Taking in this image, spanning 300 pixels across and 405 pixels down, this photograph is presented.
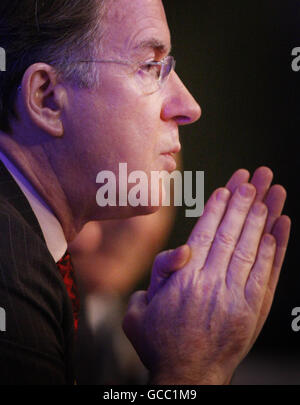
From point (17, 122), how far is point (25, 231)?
0.31m

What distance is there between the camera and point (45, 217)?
1.16m

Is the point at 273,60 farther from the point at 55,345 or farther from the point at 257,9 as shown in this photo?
the point at 55,345

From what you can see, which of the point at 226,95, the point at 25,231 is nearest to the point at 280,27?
the point at 226,95

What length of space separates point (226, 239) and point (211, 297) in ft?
0.44

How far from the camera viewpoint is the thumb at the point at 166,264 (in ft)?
3.72

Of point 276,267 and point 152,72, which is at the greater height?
point 152,72

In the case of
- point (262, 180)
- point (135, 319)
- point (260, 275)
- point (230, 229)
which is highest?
point (262, 180)

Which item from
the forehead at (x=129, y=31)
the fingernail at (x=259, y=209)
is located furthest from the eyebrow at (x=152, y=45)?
the fingernail at (x=259, y=209)

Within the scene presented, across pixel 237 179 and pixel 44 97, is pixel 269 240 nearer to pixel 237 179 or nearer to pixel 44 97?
pixel 237 179

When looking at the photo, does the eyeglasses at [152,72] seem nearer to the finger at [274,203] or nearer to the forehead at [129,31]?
the forehead at [129,31]

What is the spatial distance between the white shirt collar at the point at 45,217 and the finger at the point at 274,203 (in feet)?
1.60

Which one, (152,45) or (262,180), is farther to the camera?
(262,180)

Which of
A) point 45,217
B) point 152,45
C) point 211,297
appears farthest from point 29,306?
point 152,45
